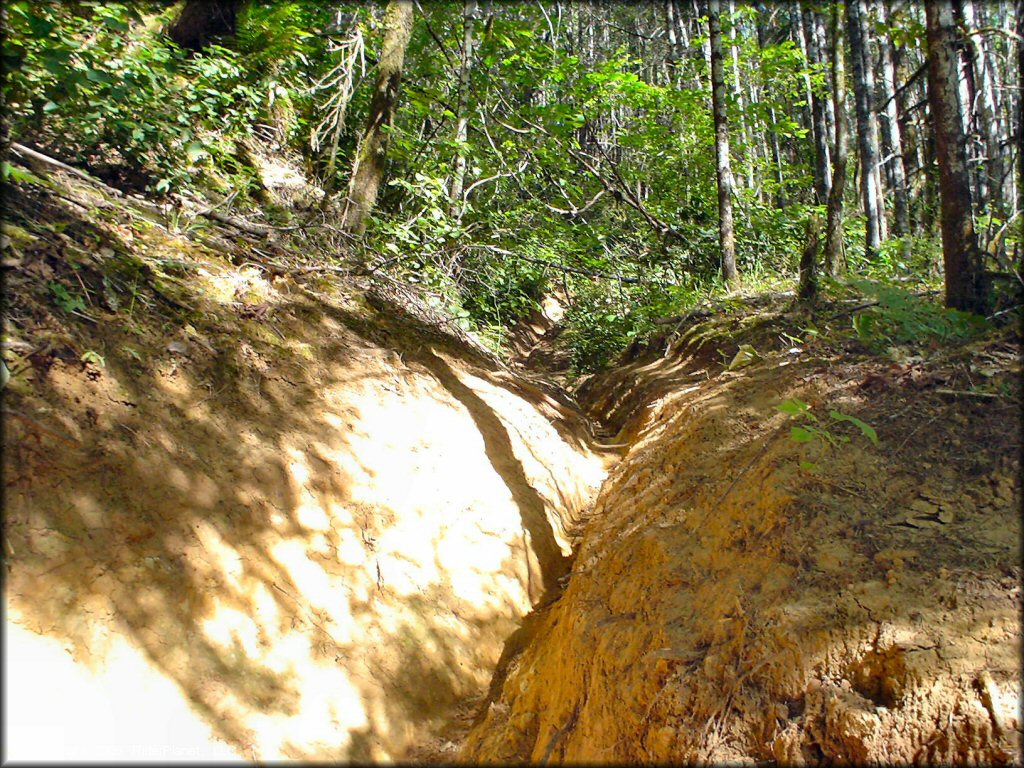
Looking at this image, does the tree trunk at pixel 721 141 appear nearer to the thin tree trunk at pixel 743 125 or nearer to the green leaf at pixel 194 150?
the thin tree trunk at pixel 743 125

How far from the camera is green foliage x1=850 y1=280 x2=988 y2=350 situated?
4238 millimetres

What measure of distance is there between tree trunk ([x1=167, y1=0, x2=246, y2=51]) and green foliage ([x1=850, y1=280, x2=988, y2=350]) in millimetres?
7732

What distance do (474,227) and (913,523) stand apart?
713 centimetres

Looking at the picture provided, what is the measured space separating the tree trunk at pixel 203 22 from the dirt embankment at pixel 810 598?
7494 millimetres

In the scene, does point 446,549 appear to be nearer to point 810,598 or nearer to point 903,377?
point 810,598

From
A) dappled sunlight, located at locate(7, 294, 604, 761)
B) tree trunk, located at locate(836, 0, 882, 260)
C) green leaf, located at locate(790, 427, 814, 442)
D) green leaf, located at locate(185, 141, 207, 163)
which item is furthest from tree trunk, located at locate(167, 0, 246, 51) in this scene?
tree trunk, located at locate(836, 0, 882, 260)

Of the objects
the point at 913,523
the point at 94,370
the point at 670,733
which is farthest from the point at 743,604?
the point at 94,370

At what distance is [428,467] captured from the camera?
5.02m

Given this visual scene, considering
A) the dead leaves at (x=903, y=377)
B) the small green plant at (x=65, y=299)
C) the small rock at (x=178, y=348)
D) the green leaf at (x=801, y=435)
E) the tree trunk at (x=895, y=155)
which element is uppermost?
the tree trunk at (x=895, y=155)

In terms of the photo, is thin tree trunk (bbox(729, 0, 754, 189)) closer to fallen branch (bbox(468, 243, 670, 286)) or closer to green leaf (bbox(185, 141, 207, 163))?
fallen branch (bbox(468, 243, 670, 286))

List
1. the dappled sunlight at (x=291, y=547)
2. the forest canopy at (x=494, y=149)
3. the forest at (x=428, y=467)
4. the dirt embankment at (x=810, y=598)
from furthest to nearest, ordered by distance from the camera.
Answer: the forest canopy at (x=494, y=149), the dappled sunlight at (x=291, y=547), the forest at (x=428, y=467), the dirt embankment at (x=810, y=598)

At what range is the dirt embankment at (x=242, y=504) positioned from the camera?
3.01 metres

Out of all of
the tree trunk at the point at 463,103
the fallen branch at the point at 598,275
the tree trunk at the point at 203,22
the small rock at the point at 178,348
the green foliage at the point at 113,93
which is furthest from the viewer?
the tree trunk at the point at 463,103

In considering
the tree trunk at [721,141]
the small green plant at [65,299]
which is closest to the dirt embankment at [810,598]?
the small green plant at [65,299]
